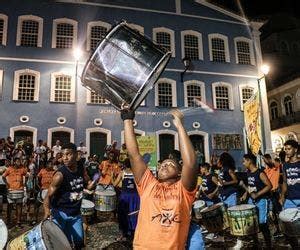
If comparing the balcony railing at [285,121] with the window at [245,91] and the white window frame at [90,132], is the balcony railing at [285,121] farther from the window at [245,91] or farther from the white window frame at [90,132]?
the white window frame at [90,132]

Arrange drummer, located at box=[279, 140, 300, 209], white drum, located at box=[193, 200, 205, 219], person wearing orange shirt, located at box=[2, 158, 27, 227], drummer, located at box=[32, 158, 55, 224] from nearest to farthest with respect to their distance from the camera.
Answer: drummer, located at box=[279, 140, 300, 209]
white drum, located at box=[193, 200, 205, 219]
person wearing orange shirt, located at box=[2, 158, 27, 227]
drummer, located at box=[32, 158, 55, 224]

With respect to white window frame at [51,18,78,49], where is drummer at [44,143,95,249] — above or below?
below

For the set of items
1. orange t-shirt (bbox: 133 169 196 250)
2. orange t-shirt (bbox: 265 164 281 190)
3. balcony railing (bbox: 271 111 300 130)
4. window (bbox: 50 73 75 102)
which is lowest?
orange t-shirt (bbox: 133 169 196 250)

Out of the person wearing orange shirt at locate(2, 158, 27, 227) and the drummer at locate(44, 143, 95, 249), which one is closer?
the drummer at locate(44, 143, 95, 249)

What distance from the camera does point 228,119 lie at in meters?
21.7

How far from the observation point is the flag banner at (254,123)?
10128mm

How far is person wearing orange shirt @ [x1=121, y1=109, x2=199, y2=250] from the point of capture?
2.85 meters

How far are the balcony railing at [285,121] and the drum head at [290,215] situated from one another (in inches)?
909

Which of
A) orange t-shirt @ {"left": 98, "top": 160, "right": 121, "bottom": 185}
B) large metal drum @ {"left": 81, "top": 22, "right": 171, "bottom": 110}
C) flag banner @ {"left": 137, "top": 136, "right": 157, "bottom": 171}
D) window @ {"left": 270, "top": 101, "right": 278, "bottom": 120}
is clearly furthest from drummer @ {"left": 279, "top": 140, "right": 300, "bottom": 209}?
window @ {"left": 270, "top": 101, "right": 278, "bottom": 120}

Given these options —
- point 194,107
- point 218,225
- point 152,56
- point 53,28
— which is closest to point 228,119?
point 194,107

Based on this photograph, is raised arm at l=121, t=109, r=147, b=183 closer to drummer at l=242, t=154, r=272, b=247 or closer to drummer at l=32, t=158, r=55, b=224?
drummer at l=242, t=154, r=272, b=247

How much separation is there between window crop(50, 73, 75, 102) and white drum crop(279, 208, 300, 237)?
1526 cm

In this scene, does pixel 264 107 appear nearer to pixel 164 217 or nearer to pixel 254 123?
pixel 254 123

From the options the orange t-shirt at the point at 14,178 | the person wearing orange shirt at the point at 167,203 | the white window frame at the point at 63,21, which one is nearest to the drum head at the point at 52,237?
the person wearing orange shirt at the point at 167,203
